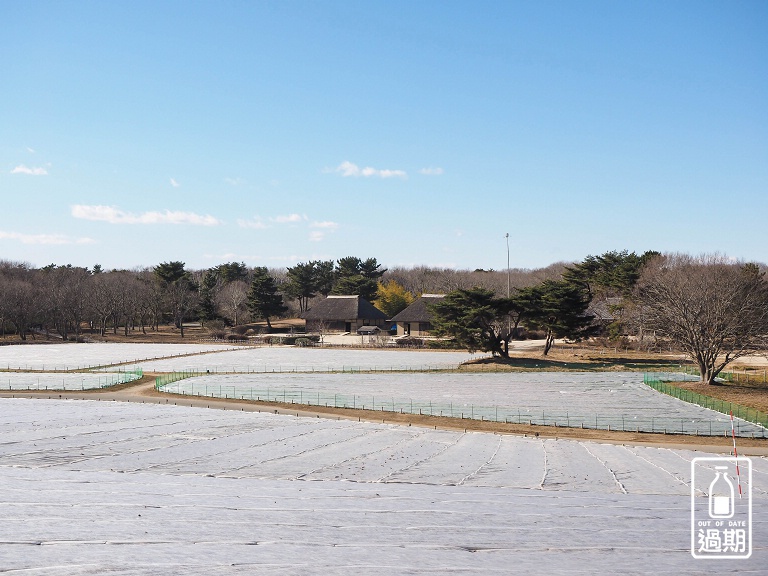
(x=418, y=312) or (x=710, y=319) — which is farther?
(x=418, y=312)

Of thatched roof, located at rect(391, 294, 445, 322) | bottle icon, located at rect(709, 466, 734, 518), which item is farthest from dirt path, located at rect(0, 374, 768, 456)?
thatched roof, located at rect(391, 294, 445, 322)

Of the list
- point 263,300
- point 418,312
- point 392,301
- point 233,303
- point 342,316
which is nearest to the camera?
point 418,312

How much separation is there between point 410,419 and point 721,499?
2030 centimetres

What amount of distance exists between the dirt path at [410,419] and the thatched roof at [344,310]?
5044 centimetres

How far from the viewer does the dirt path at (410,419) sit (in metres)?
30.7

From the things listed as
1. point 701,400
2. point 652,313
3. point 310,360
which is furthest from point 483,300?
point 701,400

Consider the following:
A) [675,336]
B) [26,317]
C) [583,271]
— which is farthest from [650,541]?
[26,317]

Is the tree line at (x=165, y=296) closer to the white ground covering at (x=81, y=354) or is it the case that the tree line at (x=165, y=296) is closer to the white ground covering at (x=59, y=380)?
the white ground covering at (x=81, y=354)

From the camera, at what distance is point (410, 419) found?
3628 cm

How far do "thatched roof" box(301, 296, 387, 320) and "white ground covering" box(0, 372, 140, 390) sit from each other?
152 feet

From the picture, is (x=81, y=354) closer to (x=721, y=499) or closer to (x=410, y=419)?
(x=410, y=419)

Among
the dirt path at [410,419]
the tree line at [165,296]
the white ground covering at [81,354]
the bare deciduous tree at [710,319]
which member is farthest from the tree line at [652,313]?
the tree line at [165,296]

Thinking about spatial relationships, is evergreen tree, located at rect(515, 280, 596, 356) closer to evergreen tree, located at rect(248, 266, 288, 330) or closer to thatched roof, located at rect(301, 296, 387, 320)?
thatched roof, located at rect(301, 296, 387, 320)

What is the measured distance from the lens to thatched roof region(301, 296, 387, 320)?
3814 inches
